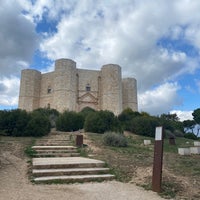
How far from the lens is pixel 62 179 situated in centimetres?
552

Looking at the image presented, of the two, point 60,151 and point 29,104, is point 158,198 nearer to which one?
point 60,151

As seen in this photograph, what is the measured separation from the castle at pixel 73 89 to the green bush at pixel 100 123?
2298cm

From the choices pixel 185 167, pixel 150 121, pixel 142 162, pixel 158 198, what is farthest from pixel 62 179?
pixel 150 121

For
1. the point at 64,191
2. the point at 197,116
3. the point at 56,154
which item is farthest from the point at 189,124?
the point at 64,191

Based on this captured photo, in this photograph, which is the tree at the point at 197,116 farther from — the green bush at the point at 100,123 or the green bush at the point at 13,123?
the green bush at the point at 13,123

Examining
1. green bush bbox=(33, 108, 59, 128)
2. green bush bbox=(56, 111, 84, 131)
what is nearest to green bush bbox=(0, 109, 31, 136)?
green bush bbox=(56, 111, 84, 131)

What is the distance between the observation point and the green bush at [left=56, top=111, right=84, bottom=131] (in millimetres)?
19641

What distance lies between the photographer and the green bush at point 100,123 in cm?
1727

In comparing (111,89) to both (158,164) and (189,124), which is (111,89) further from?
(158,164)

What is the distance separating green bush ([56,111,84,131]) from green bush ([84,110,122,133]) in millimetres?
2378

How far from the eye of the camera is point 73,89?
4216cm

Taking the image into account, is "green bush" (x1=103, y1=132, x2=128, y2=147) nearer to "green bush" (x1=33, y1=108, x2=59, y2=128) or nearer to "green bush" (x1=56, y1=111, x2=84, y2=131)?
"green bush" (x1=56, y1=111, x2=84, y2=131)

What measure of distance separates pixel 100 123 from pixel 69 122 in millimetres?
3364

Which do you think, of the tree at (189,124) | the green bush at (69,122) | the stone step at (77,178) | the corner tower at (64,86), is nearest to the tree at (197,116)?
the tree at (189,124)
